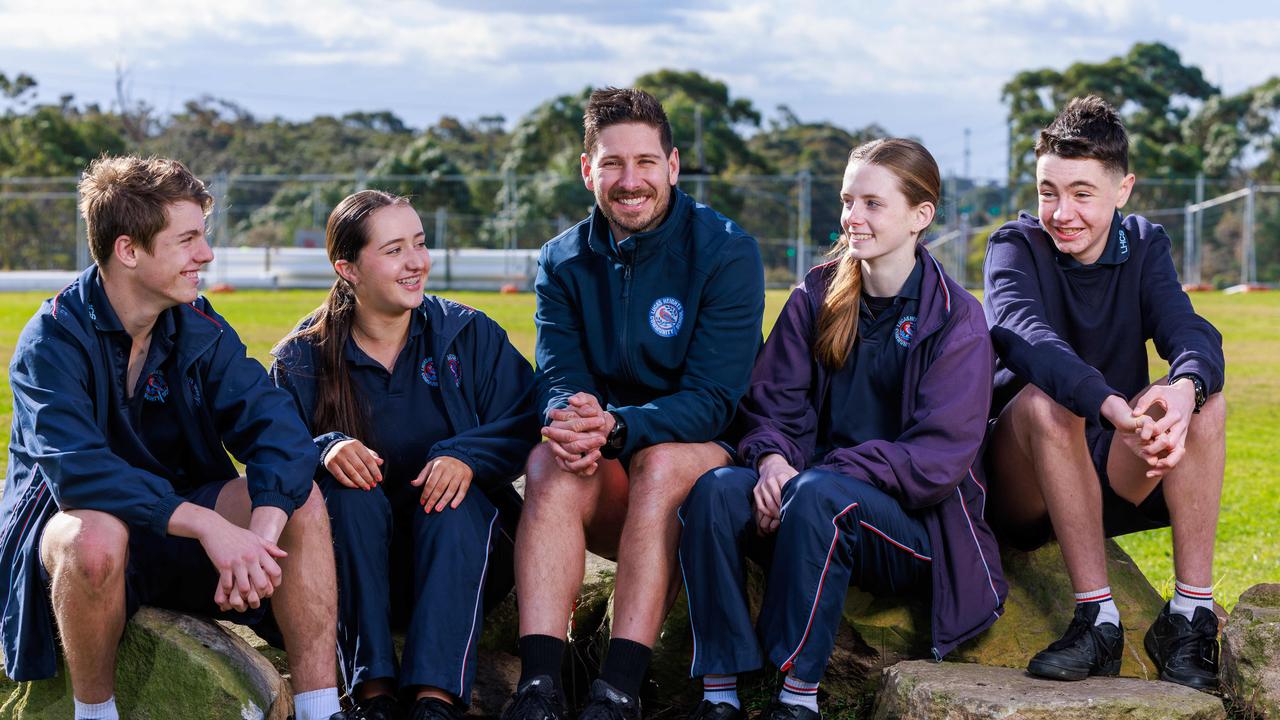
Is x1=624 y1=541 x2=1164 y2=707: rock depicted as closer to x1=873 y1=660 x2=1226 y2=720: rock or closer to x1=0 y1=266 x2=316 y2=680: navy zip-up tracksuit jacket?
x1=873 y1=660 x2=1226 y2=720: rock

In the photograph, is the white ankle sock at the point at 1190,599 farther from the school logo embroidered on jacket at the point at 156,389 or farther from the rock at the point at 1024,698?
the school logo embroidered on jacket at the point at 156,389

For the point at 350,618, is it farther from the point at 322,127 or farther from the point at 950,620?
the point at 322,127

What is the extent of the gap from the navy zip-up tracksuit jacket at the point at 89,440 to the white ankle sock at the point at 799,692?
1.23 m

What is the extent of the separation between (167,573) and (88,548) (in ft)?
1.00

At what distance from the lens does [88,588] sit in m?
3.02

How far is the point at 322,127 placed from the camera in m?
61.8

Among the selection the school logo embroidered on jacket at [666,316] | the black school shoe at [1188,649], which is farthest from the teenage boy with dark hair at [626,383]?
the black school shoe at [1188,649]

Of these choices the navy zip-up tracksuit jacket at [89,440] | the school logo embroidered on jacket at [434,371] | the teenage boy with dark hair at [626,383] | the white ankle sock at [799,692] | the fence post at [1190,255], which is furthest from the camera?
the fence post at [1190,255]

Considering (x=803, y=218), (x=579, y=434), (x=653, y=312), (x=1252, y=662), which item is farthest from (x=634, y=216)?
(x=803, y=218)

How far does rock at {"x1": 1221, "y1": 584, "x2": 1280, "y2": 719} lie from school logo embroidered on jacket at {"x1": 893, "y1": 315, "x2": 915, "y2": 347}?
1.06 m

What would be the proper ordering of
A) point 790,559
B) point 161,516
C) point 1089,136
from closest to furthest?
point 161,516
point 790,559
point 1089,136

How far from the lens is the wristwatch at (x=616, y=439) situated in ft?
11.5

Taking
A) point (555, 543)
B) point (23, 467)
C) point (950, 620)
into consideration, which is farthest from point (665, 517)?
point (23, 467)

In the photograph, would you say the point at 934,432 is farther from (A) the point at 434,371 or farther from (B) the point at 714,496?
(A) the point at 434,371
